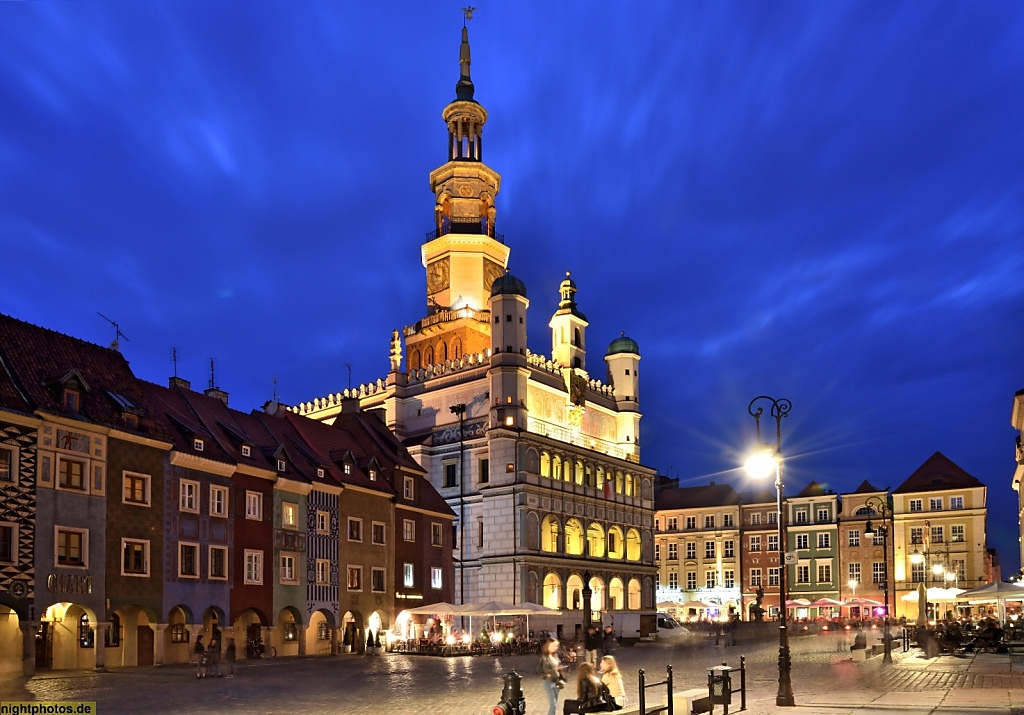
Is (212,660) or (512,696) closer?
(512,696)

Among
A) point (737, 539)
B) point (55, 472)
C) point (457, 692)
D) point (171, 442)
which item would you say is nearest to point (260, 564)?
point (171, 442)

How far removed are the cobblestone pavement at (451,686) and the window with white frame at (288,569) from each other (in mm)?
5326

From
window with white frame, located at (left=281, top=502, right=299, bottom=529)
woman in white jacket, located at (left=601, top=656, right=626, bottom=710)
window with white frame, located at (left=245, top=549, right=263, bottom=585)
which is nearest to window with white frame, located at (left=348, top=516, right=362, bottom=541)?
window with white frame, located at (left=281, top=502, right=299, bottom=529)

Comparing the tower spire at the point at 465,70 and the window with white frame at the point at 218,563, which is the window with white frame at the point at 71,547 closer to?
the window with white frame at the point at 218,563

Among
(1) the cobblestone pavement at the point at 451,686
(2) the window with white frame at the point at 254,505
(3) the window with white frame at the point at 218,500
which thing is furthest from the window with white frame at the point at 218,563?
(1) the cobblestone pavement at the point at 451,686

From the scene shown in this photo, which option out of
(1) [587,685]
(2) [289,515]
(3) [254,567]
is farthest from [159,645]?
(1) [587,685]

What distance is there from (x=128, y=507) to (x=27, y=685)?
11355 millimetres

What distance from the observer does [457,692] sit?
99.7 ft

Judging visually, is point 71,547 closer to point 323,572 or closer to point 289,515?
point 289,515

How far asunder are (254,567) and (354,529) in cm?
822

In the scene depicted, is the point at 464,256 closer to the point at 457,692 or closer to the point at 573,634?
the point at 573,634

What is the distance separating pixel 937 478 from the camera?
109 metres

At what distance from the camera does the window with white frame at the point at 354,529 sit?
185 ft

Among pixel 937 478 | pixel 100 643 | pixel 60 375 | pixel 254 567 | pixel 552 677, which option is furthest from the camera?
pixel 937 478
